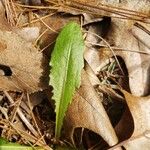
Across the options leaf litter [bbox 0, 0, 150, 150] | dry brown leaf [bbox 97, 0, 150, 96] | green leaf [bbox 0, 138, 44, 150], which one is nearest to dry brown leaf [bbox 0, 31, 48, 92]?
leaf litter [bbox 0, 0, 150, 150]

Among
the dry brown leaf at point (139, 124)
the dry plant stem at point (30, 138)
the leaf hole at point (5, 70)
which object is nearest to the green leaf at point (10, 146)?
the dry plant stem at point (30, 138)

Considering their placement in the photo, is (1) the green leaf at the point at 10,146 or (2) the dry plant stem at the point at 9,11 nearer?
(1) the green leaf at the point at 10,146

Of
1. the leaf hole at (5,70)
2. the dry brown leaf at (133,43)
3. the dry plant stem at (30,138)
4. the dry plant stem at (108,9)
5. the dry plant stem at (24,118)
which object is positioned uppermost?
the dry plant stem at (108,9)

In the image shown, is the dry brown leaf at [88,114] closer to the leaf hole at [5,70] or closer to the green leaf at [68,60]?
the green leaf at [68,60]

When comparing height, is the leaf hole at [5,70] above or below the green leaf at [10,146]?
above

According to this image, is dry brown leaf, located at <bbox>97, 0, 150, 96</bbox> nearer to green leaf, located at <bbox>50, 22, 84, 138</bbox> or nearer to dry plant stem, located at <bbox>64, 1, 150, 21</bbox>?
dry plant stem, located at <bbox>64, 1, 150, 21</bbox>

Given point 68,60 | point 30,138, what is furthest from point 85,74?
point 30,138

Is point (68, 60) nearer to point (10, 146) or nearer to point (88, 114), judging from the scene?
point (88, 114)
